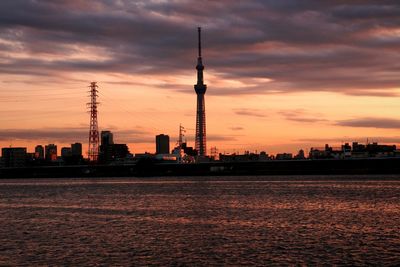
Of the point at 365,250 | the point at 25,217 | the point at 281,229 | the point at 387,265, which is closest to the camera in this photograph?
the point at 387,265

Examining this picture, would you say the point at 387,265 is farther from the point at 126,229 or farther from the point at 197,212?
the point at 197,212

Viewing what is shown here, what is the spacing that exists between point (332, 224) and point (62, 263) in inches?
1312

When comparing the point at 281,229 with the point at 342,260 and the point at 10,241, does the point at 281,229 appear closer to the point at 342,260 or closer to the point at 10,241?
the point at 342,260

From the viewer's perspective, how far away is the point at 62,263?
44625 mm

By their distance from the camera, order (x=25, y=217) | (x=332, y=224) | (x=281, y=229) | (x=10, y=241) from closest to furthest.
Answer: (x=10, y=241)
(x=281, y=229)
(x=332, y=224)
(x=25, y=217)

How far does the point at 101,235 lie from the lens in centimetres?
5972

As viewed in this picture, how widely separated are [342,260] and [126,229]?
27.2m

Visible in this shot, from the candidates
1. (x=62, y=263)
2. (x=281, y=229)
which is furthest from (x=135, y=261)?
(x=281, y=229)

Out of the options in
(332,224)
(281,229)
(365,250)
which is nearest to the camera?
(365,250)

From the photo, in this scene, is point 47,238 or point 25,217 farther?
point 25,217

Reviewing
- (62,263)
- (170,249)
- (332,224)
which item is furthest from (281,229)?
(62,263)

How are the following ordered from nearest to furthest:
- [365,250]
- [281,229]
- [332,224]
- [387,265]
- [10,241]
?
[387,265], [365,250], [10,241], [281,229], [332,224]

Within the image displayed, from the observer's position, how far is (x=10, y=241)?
185 feet

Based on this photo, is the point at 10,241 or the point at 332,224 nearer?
the point at 10,241
